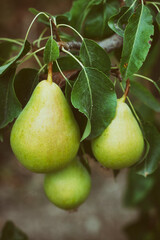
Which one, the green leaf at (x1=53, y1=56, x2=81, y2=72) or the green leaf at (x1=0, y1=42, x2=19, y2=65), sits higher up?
the green leaf at (x1=0, y1=42, x2=19, y2=65)

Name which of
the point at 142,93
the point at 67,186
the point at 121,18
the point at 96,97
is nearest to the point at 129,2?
the point at 121,18

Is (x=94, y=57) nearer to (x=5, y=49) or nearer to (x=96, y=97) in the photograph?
(x=96, y=97)

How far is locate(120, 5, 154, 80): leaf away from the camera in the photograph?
0.81 metres

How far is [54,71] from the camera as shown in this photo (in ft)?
3.31

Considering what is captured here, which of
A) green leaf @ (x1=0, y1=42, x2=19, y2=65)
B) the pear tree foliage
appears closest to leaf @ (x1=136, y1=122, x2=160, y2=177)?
the pear tree foliage

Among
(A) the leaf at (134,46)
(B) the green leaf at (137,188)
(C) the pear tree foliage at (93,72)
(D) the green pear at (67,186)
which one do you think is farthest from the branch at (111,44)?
(B) the green leaf at (137,188)

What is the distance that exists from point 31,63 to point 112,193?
65.5 inches

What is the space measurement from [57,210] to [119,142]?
2.27m

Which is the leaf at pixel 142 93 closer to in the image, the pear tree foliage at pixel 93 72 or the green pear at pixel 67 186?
the pear tree foliage at pixel 93 72

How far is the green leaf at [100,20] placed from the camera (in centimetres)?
116

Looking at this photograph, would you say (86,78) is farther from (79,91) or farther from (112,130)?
(112,130)

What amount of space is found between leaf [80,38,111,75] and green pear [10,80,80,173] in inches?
4.7

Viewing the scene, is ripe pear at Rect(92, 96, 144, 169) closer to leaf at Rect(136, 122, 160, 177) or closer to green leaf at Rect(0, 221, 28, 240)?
leaf at Rect(136, 122, 160, 177)

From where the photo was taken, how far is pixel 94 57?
2.95ft
